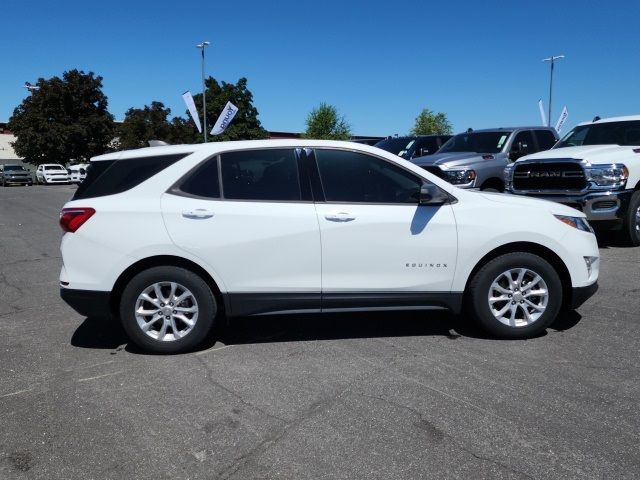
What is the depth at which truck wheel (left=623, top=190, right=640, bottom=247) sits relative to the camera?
27.6ft

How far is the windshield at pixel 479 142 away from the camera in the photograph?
1133cm

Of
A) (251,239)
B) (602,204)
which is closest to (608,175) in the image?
(602,204)

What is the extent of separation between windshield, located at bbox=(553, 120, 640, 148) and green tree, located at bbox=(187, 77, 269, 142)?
165 feet

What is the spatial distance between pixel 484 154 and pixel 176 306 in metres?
8.14

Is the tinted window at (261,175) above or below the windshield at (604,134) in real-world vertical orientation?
below

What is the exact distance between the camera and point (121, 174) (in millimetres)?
4461

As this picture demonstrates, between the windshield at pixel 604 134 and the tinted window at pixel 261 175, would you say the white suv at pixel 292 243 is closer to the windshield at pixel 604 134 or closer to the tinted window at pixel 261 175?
the tinted window at pixel 261 175

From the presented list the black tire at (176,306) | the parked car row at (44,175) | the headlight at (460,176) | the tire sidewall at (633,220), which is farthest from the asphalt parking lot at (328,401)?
the parked car row at (44,175)

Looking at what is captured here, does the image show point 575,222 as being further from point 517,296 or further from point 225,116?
point 225,116

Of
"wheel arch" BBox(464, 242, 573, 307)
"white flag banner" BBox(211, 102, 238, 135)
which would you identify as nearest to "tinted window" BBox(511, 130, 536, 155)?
"wheel arch" BBox(464, 242, 573, 307)

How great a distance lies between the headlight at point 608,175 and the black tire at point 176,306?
21.4ft

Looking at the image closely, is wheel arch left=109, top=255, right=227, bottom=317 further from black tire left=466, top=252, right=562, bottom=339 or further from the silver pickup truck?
the silver pickup truck

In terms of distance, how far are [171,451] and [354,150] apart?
2.74 meters

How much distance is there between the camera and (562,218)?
4703 millimetres
